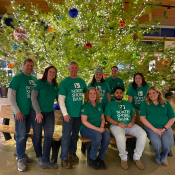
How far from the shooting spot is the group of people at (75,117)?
2660 millimetres

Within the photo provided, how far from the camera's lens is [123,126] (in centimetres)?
295

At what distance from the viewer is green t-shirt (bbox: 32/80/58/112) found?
2.66 meters

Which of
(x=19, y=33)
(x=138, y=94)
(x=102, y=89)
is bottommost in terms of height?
(x=138, y=94)

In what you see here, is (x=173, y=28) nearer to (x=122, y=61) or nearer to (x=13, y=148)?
(x=122, y=61)

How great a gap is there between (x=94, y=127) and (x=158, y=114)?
1150 millimetres

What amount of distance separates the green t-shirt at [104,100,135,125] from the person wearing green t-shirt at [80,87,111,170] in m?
0.18

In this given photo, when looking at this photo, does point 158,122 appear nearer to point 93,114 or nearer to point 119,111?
point 119,111

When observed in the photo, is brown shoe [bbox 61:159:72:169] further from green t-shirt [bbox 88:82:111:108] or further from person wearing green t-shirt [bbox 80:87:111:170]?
green t-shirt [bbox 88:82:111:108]

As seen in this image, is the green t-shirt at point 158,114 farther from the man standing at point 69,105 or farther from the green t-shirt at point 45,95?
the green t-shirt at point 45,95

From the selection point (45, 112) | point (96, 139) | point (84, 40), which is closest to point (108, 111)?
point (96, 139)

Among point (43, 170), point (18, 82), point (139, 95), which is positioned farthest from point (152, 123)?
point (18, 82)

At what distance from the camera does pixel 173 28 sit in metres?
12.1

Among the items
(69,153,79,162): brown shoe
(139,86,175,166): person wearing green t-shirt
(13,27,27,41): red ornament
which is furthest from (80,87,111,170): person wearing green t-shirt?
(13,27,27,41): red ornament

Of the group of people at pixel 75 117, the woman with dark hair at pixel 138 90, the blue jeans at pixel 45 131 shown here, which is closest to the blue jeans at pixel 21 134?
the group of people at pixel 75 117
